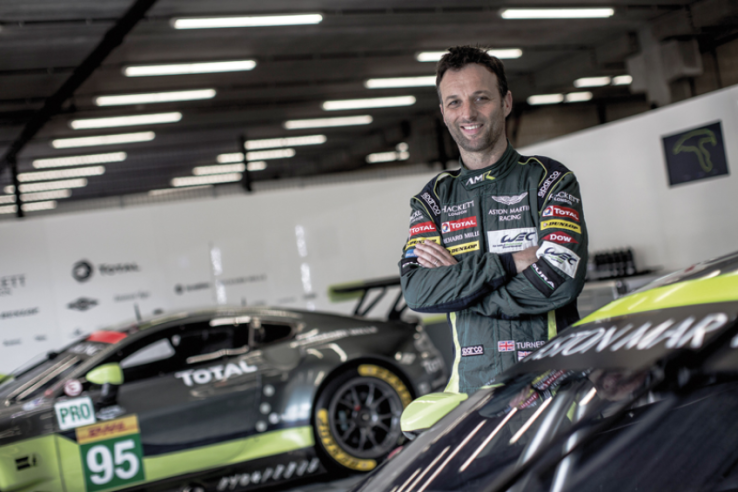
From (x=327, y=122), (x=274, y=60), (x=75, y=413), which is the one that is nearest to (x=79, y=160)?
(x=327, y=122)

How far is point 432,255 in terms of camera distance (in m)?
1.92

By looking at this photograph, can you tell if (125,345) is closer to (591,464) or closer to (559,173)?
(559,173)

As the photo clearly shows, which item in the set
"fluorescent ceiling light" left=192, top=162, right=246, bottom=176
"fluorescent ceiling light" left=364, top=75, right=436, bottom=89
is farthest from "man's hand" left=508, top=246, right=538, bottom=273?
"fluorescent ceiling light" left=192, top=162, right=246, bottom=176

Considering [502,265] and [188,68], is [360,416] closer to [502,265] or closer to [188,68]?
[502,265]

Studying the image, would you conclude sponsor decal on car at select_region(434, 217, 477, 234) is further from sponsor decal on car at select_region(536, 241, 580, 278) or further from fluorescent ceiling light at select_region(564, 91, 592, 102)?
fluorescent ceiling light at select_region(564, 91, 592, 102)

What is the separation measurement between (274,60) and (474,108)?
315 inches

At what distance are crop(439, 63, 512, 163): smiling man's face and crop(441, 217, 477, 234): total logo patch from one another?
190mm

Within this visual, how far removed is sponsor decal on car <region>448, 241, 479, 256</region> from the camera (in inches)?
74.3

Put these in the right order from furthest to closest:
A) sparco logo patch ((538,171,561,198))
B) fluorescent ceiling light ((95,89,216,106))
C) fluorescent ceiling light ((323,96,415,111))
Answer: fluorescent ceiling light ((323,96,415,111)) → fluorescent ceiling light ((95,89,216,106)) → sparco logo patch ((538,171,561,198))

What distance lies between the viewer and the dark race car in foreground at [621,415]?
1073 millimetres

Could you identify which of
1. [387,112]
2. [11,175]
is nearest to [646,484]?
[11,175]

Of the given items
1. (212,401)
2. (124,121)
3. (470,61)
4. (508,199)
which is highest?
(124,121)

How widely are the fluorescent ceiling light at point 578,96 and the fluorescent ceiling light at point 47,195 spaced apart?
10.3 metres

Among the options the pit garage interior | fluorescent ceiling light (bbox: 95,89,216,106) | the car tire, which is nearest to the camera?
the car tire
